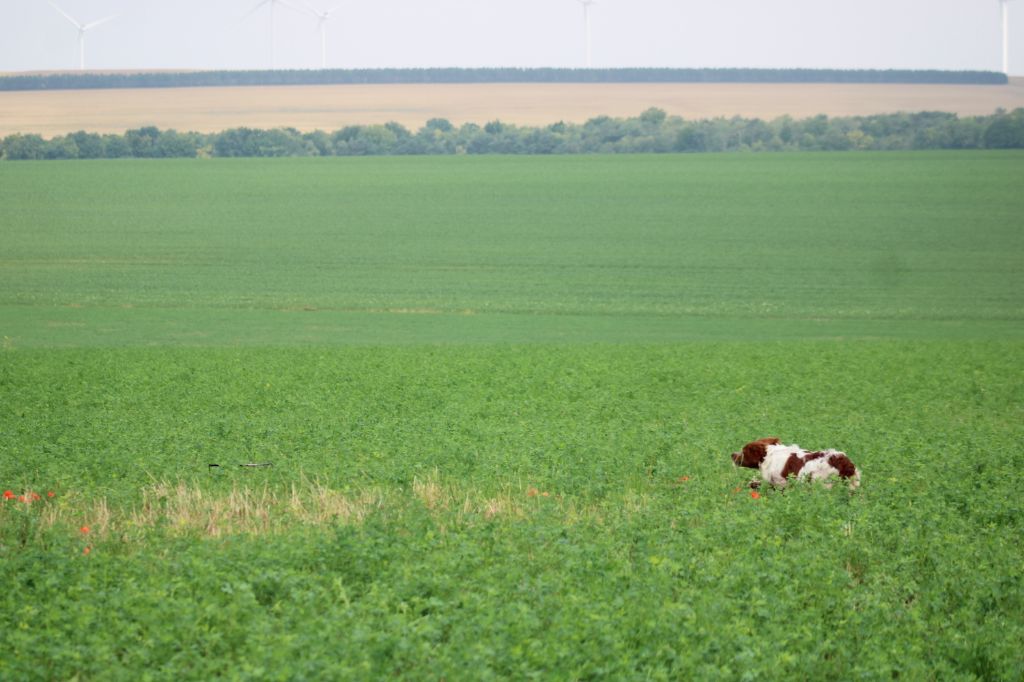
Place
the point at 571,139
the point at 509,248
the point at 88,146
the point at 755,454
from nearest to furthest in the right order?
the point at 755,454, the point at 509,248, the point at 88,146, the point at 571,139

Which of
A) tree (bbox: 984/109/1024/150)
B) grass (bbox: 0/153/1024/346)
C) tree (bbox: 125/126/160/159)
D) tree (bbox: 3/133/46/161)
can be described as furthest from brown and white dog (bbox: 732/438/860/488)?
tree (bbox: 3/133/46/161)

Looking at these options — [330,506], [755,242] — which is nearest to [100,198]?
[755,242]

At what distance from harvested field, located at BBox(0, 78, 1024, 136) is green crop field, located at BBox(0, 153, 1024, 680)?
1894 inches

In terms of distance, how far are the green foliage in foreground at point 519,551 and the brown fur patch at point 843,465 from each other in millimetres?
320

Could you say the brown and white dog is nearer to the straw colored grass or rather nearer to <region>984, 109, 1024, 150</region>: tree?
the straw colored grass

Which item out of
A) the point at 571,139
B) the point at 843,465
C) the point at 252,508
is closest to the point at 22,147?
→ the point at 571,139

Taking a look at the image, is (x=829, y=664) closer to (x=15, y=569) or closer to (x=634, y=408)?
(x=15, y=569)

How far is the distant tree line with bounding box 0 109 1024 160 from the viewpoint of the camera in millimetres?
86750

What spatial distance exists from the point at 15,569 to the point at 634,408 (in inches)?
511

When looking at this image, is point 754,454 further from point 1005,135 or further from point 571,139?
point 571,139

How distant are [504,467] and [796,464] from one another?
11.6 feet

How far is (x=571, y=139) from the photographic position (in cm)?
9381

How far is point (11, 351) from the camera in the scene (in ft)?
92.1

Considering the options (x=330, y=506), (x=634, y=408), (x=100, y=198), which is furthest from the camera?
(x=100, y=198)
